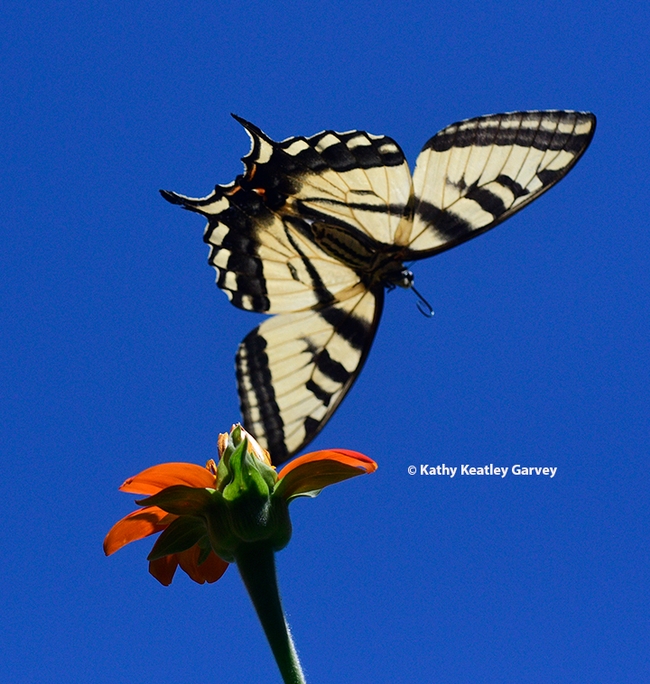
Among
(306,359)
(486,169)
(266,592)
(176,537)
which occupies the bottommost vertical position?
(266,592)

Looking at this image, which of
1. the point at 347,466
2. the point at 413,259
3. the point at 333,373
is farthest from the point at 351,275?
the point at 347,466

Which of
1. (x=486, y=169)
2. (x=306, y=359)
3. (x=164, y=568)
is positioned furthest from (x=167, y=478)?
(x=486, y=169)

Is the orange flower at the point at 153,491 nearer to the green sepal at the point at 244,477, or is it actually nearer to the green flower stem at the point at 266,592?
the green sepal at the point at 244,477

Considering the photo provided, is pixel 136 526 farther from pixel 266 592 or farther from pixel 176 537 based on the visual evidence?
pixel 266 592

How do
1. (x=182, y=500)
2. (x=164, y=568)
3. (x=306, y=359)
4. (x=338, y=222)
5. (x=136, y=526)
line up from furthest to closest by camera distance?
(x=338, y=222) → (x=306, y=359) → (x=164, y=568) → (x=136, y=526) → (x=182, y=500)

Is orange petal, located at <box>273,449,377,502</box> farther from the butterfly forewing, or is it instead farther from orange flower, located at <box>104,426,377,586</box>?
the butterfly forewing

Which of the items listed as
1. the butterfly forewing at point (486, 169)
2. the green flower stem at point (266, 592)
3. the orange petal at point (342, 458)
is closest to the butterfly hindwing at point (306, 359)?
the butterfly forewing at point (486, 169)

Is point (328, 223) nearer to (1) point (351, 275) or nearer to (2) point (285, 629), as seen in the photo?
(1) point (351, 275)
